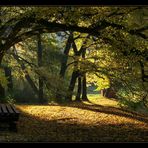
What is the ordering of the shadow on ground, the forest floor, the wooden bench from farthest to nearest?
the wooden bench, the forest floor, the shadow on ground

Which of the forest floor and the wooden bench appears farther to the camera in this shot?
the wooden bench

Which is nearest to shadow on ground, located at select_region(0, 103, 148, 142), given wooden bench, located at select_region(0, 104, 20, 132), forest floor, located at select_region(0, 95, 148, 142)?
forest floor, located at select_region(0, 95, 148, 142)

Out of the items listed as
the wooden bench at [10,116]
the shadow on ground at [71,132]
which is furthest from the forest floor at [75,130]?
the wooden bench at [10,116]

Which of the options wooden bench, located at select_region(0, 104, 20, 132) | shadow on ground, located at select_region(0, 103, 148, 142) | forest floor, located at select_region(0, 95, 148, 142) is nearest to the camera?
shadow on ground, located at select_region(0, 103, 148, 142)

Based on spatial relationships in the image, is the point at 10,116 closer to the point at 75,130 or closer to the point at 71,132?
the point at 71,132

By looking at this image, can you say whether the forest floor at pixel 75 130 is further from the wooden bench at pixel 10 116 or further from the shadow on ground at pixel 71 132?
the wooden bench at pixel 10 116

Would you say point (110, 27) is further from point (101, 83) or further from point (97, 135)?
point (101, 83)

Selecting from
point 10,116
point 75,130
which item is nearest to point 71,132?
point 75,130

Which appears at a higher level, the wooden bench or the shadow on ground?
the wooden bench

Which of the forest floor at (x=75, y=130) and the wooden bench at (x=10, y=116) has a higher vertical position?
the wooden bench at (x=10, y=116)

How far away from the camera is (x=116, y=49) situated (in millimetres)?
14961

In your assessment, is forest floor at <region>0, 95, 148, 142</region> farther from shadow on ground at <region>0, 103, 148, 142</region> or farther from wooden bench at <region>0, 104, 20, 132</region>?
wooden bench at <region>0, 104, 20, 132</region>

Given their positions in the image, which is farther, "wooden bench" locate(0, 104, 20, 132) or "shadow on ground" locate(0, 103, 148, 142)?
"wooden bench" locate(0, 104, 20, 132)

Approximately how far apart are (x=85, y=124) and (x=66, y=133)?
2.73 m
